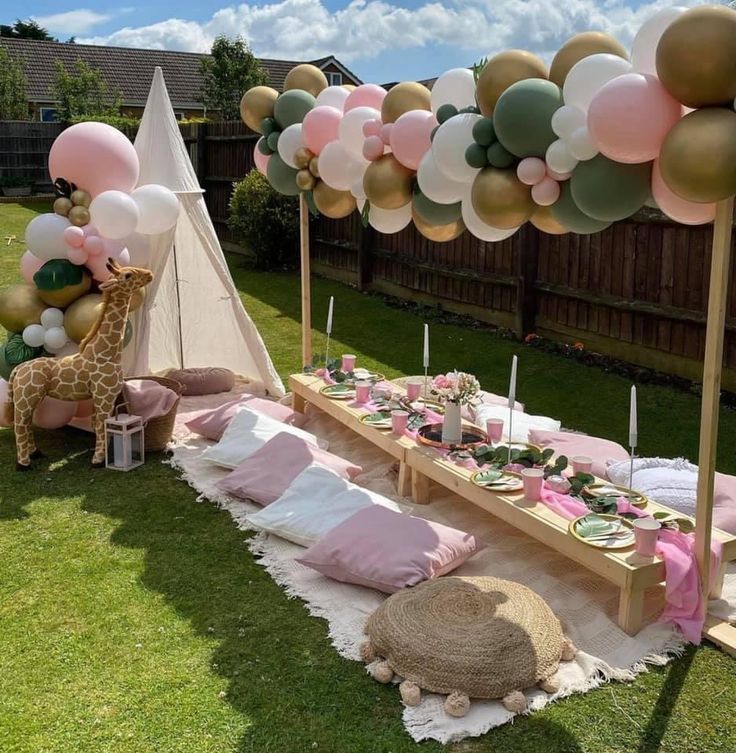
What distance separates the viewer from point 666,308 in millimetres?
7082

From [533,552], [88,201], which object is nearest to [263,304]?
[88,201]

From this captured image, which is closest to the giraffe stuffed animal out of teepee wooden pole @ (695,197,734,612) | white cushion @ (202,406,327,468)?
white cushion @ (202,406,327,468)

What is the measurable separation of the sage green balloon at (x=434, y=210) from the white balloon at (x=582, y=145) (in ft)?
3.99

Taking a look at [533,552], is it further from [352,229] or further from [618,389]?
[352,229]

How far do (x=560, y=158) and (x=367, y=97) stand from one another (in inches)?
77.5

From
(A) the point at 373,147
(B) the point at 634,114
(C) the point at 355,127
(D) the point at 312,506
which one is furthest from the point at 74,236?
(B) the point at 634,114

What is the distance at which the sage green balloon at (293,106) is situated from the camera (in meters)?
5.51

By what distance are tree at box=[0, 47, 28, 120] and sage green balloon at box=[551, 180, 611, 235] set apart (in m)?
27.2

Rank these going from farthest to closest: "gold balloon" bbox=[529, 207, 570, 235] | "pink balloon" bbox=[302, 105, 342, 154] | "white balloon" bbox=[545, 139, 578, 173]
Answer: "pink balloon" bbox=[302, 105, 342, 154] → "gold balloon" bbox=[529, 207, 570, 235] → "white balloon" bbox=[545, 139, 578, 173]

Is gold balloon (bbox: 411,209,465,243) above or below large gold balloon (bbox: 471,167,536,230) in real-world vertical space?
below

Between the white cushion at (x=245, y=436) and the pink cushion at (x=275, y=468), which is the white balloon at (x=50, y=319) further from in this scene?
the pink cushion at (x=275, y=468)

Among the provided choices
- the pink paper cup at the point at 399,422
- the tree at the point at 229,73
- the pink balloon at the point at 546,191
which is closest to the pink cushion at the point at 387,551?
the pink paper cup at the point at 399,422

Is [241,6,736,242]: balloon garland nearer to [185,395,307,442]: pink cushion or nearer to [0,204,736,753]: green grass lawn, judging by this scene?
[185,395,307,442]: pink cushion

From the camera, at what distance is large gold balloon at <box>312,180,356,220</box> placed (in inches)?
211
